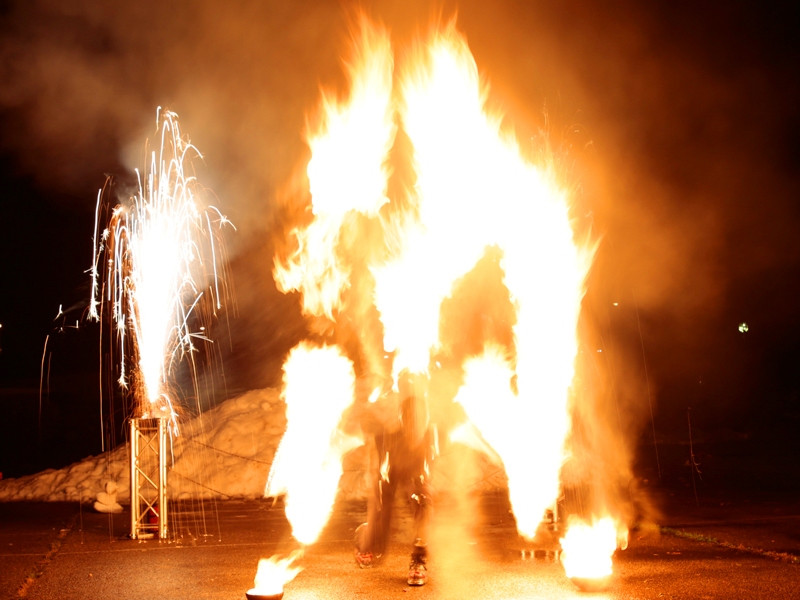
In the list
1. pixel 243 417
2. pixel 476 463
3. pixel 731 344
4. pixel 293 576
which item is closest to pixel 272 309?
pixel 243 417

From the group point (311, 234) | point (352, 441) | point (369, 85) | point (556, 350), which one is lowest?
point (352, 441)

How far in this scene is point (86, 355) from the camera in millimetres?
39500

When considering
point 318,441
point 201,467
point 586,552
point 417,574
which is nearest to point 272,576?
point 417,574

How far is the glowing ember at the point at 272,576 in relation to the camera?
6832 millimetres

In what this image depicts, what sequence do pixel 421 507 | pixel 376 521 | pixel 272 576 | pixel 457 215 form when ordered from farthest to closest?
pixel 457 215 → pixel 376 521 → pixel 421 507 → pixel 272 576

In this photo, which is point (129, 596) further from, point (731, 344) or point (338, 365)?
point (731, 344)

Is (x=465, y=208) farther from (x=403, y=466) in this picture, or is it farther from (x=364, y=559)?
(x=364, y=559)

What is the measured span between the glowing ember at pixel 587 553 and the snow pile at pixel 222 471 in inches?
349

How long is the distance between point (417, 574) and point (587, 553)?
5.92ft

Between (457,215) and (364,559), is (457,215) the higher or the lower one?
the higher one

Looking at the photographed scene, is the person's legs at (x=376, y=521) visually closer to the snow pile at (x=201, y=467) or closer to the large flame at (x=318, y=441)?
the large flame at (x=318, y=441)

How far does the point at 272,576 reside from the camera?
7.61 meters

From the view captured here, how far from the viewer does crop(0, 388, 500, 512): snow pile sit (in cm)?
1752

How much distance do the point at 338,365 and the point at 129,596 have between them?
5.76m
